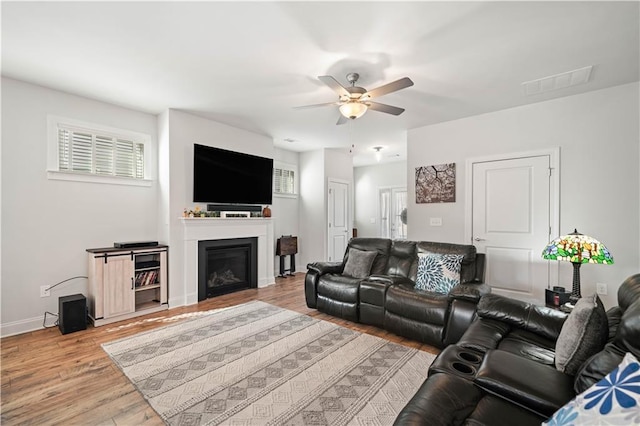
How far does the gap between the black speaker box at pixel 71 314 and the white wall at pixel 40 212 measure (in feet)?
1.33

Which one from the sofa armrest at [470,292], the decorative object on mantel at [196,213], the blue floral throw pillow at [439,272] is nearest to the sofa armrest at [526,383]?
the sofa armrest at [470,292]

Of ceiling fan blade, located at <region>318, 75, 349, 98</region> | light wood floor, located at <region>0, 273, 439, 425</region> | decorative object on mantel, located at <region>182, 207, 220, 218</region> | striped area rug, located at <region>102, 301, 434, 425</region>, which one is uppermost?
ceiling fan blade, located at <region>318, 75, 349, 98</region>

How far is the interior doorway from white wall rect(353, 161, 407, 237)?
0.12m

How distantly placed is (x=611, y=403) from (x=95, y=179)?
16.1 ft

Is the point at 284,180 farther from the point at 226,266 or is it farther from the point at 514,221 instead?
the point at 514,221

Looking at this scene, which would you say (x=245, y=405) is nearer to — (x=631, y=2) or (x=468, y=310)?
(x=468, y=310)

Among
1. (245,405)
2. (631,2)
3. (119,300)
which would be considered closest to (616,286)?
(631,2)

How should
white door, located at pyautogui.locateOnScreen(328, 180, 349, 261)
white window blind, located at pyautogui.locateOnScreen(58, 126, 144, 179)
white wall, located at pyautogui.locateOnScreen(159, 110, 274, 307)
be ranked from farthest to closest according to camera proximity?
1. white door, located at pyautogui.locateOnScreen(328, 180, 349, 261)
2. white wall, located at pyautogui.locateOnScreen(159, 110, 274, 307)
3. white window blind, located at pyautogui.locateOnScreen(58, 126, 144, 179)

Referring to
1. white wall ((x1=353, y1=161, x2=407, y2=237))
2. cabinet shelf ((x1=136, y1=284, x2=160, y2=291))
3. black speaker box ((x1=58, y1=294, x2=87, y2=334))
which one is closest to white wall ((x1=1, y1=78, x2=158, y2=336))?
black speaker box ((x1=58, y1=294, x2=87, y2=334))

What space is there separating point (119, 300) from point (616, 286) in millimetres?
5852

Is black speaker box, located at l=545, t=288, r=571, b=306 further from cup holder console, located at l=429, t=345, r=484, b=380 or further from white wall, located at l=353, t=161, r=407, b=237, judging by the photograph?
white wall, located at l=353, t=161, r=407, b=237

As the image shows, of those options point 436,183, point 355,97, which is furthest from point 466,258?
point 355,97

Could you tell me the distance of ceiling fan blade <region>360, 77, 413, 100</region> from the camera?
250cm

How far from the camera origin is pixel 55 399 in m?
2.07
